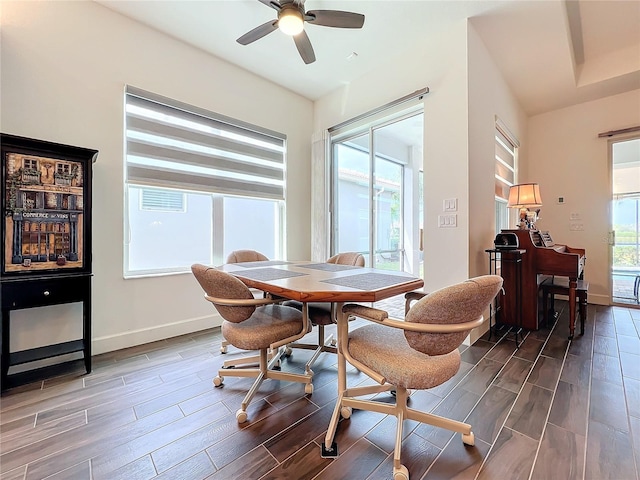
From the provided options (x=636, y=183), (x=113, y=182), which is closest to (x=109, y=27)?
(x=113, y=182)

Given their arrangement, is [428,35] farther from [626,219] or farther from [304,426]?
[626,219]

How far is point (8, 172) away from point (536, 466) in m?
3.48

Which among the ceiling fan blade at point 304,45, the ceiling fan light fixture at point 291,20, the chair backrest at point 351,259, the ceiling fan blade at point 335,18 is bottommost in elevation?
the chair backrest at point 351,259

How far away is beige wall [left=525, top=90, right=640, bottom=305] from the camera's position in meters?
3.91

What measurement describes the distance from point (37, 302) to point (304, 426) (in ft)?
6.63

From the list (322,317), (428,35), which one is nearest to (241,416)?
(322,317)

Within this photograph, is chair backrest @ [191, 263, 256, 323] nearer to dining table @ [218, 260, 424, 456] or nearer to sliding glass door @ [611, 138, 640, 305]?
dining table @ [218, 260, 424, 456]

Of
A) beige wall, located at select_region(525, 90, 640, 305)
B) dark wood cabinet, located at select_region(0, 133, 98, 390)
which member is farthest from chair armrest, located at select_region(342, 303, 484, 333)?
beige wall, located at select_region(525, 90, 640, 305)

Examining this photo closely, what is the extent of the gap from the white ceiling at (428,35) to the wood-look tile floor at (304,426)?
10.3 feet

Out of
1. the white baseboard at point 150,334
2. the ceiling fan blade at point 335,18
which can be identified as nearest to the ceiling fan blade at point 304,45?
the ceiling fan blade at point 335,18

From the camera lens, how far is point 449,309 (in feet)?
3.44

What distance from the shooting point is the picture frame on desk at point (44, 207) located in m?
1.84

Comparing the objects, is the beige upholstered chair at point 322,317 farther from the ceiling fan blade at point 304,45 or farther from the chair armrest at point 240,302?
the ceiling fan blade at point 304,45

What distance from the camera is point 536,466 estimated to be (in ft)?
3.96
